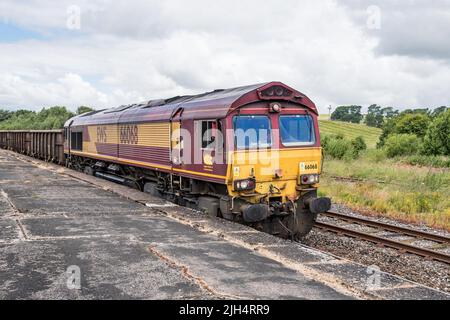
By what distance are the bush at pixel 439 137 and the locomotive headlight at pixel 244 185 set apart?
97.3ft

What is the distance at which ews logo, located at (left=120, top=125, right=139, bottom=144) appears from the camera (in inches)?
575

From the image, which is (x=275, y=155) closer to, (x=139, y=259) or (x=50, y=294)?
(x=139, y=259)

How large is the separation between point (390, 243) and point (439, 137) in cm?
2787

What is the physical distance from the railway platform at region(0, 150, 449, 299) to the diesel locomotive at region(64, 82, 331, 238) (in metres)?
0.75

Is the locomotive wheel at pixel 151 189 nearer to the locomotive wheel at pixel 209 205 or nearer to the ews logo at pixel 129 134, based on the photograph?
the ews logo at pixel 129 134

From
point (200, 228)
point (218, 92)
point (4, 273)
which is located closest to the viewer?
point (4, 273)

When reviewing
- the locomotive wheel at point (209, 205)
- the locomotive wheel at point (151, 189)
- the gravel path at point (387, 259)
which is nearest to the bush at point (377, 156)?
the locomotive wheel at point (151, 189)

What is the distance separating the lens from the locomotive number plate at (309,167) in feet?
33.7

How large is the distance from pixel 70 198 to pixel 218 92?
4.81 meters

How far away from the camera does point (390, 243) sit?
10258 millimetres

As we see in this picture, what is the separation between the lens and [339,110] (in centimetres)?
11988

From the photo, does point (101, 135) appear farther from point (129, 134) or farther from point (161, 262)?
point (161, 262)

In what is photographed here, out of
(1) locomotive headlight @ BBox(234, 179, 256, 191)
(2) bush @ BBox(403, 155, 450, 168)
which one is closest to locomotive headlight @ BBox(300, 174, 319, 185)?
(1) locomotive headlight @ BBox(234, 179, 256, 191)
